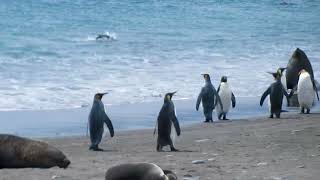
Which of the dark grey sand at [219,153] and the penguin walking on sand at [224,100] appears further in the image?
the penguin walking on sand at [224,100]

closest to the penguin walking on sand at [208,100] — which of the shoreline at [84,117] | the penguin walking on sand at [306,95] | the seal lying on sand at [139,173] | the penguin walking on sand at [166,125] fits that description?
the shoreline at [84,117]

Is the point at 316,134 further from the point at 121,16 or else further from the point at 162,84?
the point at 121,16

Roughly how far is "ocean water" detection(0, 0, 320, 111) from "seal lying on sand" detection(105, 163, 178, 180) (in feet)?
21.1

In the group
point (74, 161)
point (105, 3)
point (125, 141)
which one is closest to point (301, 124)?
point (125, 141)

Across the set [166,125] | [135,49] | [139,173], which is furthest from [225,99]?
[135,49]

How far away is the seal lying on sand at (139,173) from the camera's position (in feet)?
20.4

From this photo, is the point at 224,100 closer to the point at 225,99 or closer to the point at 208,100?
the point at 225,99

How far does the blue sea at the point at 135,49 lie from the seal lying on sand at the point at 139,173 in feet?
20.8

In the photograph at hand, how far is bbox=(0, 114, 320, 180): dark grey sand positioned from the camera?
284 inches

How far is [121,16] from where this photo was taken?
1565 inches

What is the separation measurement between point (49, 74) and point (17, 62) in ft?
8.77

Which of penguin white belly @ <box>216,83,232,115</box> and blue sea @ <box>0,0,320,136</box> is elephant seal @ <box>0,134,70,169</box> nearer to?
blue sea @ <box>0,0,320,136</box>

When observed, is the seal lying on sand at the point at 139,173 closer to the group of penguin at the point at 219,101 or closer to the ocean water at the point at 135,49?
the group of penguin at the point at 219,101

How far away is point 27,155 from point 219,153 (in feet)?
5.55
